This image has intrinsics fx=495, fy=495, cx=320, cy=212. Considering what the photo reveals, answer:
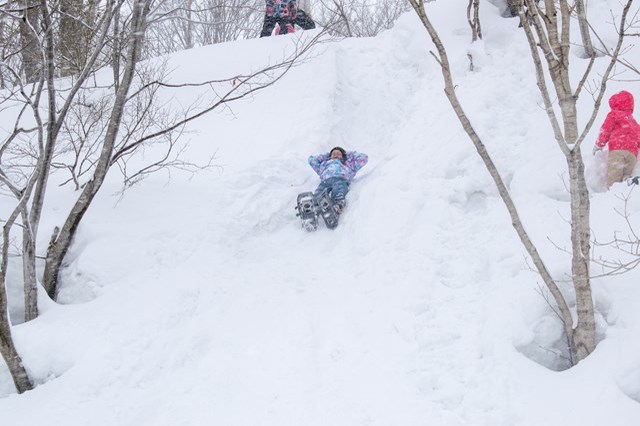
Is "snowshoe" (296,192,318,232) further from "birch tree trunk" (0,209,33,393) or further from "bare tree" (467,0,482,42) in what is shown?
"bare tree" (467,0,482,42)

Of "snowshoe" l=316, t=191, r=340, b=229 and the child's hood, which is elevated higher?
the child's hood

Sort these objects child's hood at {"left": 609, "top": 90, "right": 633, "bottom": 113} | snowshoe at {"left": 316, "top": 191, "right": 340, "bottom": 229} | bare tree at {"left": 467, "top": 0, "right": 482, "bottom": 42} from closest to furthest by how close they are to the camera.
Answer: child's hood at {"left": 609, "top": 90, "right": 633, "bottom": 113}
snowshoe at {"left": 316, "top": 191, "right": 340, "bottom": 229}
bare tree at {"left": 467, "top": 0, "right": 482, "bottom": 42}

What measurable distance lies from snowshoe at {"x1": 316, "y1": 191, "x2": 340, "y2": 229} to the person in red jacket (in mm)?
3115

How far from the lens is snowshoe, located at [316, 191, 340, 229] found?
6473 mm

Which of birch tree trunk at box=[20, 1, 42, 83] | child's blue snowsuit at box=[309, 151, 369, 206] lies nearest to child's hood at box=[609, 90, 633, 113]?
child's blue snowsuit at box=[309, 151, 369, 206]

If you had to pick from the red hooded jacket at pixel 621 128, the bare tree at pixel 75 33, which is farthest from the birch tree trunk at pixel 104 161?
the red hooded jacket at pixel 621 128

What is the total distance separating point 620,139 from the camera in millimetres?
5062

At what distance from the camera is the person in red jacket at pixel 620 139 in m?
4.99

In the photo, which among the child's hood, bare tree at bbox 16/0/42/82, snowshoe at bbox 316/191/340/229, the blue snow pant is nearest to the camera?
bare tree at bbox 16/0/42/82

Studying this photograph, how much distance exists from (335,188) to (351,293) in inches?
75.4

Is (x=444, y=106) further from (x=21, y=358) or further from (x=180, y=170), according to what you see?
(x=21, y=358)

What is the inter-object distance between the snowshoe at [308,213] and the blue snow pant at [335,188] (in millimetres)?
189

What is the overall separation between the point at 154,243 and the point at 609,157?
503 cm

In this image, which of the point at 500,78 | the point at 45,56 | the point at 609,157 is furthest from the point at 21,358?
the point at 500,78
